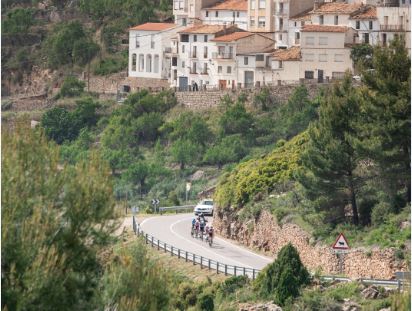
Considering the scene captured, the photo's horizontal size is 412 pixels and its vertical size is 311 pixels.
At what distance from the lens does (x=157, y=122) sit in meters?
109

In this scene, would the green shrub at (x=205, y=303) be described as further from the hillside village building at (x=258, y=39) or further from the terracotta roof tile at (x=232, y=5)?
the terracotta roof tile at (x=232, y=5)

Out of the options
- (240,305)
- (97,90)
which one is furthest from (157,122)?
(240,305)

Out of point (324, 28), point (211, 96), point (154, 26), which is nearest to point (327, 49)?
point (324, 28)

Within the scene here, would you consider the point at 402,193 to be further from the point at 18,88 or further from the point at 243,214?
the point at 18,88

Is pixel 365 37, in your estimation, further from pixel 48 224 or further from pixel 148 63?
pixel 48 224

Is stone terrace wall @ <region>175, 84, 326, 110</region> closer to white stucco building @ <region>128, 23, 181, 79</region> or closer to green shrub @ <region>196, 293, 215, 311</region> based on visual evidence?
white stucco building @ <region>128, 23, 181, 79</region>

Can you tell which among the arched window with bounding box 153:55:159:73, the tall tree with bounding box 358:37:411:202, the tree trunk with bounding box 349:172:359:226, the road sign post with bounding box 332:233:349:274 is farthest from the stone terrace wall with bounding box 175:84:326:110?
the road sign post with bounding box 332:233:349:274

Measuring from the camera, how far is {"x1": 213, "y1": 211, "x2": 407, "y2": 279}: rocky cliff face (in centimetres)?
6119

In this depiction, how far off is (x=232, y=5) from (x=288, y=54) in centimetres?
904

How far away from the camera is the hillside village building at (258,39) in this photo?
348 feet

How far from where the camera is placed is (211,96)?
365 feet

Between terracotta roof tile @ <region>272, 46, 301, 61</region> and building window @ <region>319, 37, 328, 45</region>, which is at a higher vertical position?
building window @ <region>319, 37, 328, 45</region>

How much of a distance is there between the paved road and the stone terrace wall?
23.5m

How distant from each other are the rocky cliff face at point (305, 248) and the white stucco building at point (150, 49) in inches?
1671
